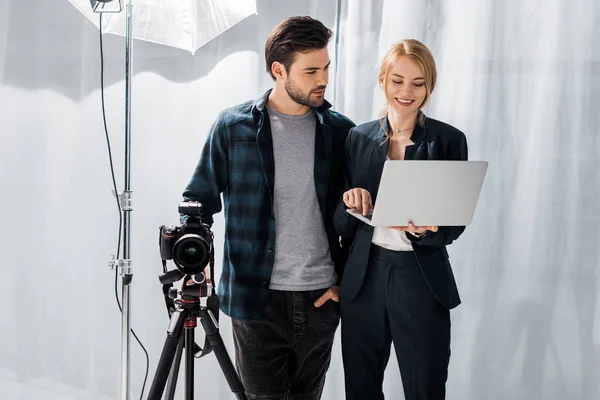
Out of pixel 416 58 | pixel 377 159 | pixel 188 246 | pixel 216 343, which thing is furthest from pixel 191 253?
pixel 416 58

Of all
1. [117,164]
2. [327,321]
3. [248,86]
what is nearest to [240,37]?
[248,86]

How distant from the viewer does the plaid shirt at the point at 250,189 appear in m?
1.75

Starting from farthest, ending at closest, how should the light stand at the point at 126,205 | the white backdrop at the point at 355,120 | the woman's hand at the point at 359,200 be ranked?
1. the white backdrop at the point at 355,120
2. the light stand at the point at 126,205
3. the woman's hand at the point at 359,200

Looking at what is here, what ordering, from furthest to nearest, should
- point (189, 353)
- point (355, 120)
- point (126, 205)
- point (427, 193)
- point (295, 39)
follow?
point (355, 120) → point (126, 205) → point (295, 39) → point (189, 353) → point (427, 193)

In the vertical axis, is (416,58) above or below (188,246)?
above

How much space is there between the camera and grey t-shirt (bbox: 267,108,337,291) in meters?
1.77

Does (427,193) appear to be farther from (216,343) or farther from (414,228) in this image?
(216,343)

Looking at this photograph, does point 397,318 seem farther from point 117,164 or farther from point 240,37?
point 117,164

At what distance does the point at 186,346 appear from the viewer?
5.35 ft

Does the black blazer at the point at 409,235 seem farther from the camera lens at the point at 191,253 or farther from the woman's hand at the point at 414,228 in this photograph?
the camera lens at the point at 191,253

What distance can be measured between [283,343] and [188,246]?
0.40 m

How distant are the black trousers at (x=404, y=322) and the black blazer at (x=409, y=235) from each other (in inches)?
1.0

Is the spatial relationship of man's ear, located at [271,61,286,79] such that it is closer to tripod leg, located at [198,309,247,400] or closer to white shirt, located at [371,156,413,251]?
white shirt, located at [371,156,413,251]

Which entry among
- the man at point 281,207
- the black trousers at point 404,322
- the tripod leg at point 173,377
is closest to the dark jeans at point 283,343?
the man at point 281,207
